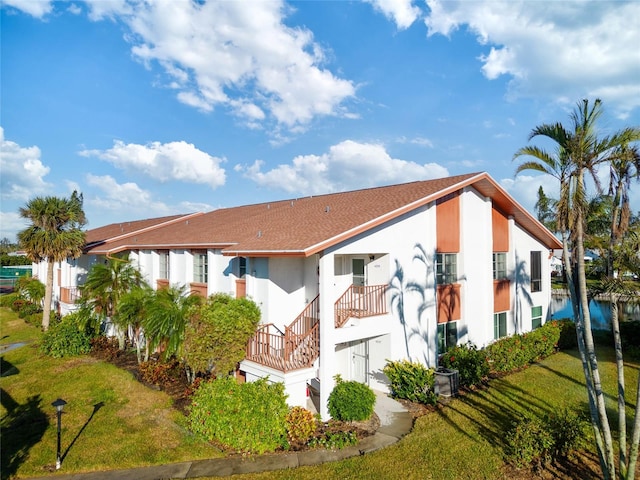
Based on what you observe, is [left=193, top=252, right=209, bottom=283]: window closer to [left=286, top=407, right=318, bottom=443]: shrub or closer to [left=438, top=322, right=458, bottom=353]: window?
[left=286, top=407, right=318, bottom=443]: shrub

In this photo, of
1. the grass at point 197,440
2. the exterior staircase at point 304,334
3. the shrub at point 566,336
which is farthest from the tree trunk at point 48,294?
the shrub at point 566,336

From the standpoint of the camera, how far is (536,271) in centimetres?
2077

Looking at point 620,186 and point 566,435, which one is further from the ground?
point 620,186

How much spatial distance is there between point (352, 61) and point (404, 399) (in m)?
13.6

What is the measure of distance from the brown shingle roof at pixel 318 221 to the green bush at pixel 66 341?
426 cm

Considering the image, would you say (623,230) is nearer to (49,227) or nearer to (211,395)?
(211,395)

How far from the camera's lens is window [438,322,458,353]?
1530 centimetres

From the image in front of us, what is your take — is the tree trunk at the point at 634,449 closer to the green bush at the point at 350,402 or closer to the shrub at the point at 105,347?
the green bush at the point at 350,402

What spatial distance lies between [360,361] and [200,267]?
8323mm

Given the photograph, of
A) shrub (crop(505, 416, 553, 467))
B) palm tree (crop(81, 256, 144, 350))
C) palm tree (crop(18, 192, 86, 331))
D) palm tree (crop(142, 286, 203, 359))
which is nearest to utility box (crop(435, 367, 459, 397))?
shrub (crop(505, 416, 553, 467))

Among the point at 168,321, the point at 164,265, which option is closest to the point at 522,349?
the point at 168,321

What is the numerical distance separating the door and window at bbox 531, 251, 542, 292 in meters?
11.3

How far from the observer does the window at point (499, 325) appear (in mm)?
18172

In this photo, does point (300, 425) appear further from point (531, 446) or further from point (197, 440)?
point (531, 446)
